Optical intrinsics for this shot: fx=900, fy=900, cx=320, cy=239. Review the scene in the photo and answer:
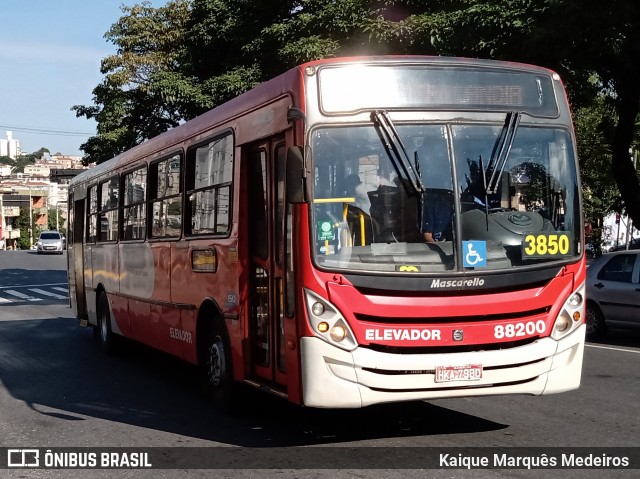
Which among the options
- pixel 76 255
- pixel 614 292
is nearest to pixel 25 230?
pixel 76 255

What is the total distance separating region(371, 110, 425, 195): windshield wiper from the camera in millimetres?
6664

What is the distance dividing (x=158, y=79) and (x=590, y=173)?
46.6 ft

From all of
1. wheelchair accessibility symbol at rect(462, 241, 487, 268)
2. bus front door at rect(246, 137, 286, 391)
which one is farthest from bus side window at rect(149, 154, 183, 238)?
wheelchair accessibility symbol at rect(462, 241, 487, 268)

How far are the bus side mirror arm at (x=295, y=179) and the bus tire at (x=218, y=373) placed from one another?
2263 mm

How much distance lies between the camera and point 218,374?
28.2 feet

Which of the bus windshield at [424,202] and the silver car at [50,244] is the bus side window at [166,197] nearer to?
the bus windshield at [424,202]

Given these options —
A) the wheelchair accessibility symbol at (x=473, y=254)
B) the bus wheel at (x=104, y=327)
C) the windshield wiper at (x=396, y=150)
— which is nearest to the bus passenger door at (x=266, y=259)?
the windshield wiper at (x=396, y=150)

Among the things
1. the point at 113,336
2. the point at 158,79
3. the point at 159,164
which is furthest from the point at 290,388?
the point at 158,79

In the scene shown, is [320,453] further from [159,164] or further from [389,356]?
[159,164]

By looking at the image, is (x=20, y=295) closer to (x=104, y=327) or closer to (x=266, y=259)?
(x=104, y=327)

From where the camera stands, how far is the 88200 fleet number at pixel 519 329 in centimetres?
666

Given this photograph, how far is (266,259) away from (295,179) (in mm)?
1253

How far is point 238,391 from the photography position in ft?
27.2

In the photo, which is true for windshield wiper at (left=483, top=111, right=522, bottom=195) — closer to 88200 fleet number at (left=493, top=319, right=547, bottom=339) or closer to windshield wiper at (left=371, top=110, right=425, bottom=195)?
windshield wiper at (left=371, top=110, right=425, bottom=195)
